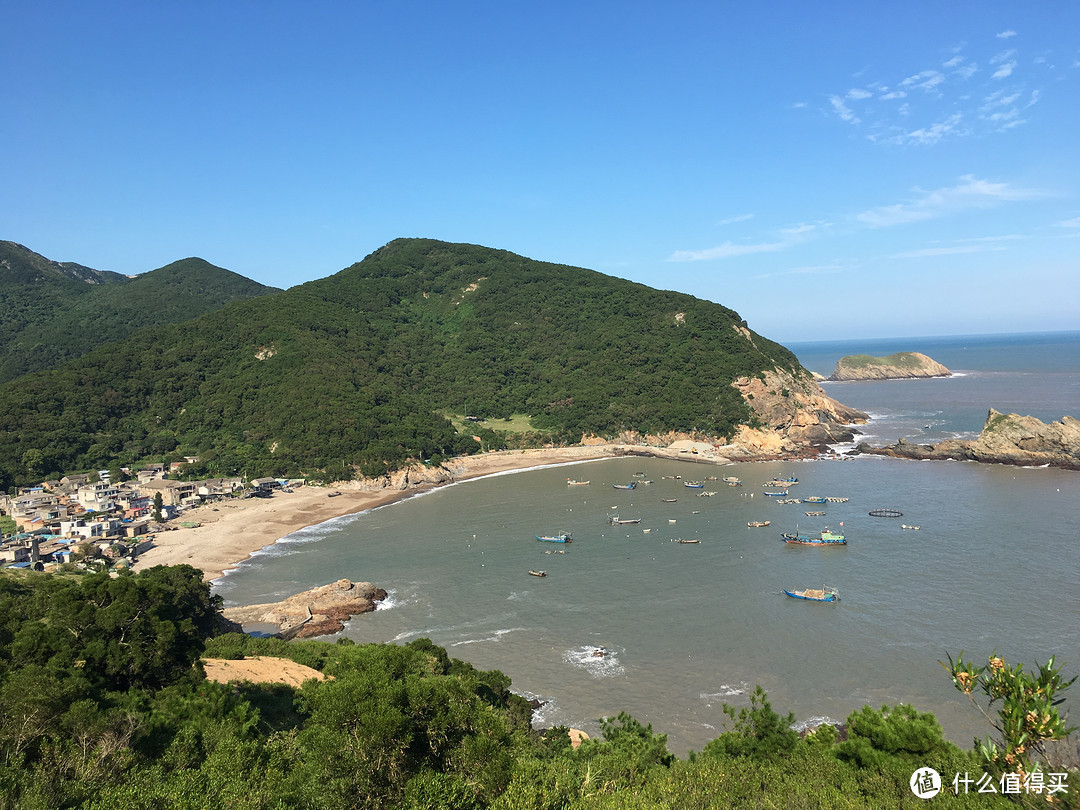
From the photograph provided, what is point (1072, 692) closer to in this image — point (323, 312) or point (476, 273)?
point (323, 312)

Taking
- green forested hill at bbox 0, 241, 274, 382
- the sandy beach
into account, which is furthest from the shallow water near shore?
green forested hill at bbox 0, 241, 274, 382

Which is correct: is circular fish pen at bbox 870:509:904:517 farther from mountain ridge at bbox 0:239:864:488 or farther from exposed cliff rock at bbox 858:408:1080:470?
mountain ridge at bbox 0:239:864:488

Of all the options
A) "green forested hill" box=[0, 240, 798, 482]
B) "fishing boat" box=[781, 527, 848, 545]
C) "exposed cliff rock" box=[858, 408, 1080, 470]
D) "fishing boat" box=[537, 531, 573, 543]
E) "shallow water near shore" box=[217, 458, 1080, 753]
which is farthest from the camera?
"green forested hill" box=[0, 240, 798, 482]

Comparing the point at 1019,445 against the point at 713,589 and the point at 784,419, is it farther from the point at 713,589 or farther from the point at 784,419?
the point at 713,589

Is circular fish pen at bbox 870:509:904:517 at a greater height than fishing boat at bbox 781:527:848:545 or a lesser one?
greater

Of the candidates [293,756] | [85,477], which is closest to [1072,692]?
[293,756]

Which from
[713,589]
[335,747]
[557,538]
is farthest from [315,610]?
[335,747]
